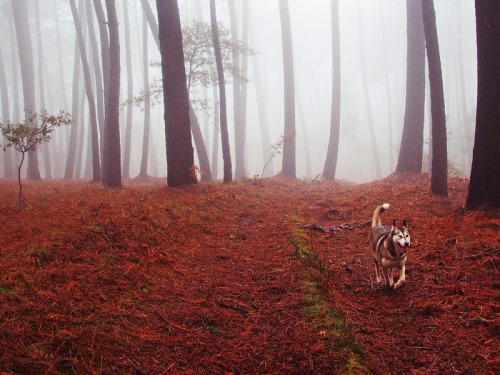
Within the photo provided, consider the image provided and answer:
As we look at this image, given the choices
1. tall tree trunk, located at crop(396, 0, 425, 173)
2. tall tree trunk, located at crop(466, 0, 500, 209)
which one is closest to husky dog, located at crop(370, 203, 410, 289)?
tall tree trunk, located at crop(466, 0, 500, 209)

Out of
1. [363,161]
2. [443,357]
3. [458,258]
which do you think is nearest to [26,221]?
[443,357]

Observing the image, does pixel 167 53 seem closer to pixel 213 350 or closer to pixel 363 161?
pixel 213 350

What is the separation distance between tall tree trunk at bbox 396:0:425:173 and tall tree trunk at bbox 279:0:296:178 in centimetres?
690

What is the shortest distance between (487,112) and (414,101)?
28.3 feet

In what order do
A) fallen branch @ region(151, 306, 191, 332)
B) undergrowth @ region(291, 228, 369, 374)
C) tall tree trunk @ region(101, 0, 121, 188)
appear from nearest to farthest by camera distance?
undergrowth @ region(291, 228, 369, 374) → fallen branch @ region(151, 306, 191, 332) → tall tree trunk @ region(101, 0, 121, 188)

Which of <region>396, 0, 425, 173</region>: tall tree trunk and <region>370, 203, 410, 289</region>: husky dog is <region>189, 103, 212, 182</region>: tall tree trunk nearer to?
<region>396, 0, 425, 173</region>: tall tree trunk

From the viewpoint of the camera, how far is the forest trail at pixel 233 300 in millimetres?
2686

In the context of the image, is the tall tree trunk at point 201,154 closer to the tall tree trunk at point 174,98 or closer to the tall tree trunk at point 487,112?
the tall tree trunk at point 174,98

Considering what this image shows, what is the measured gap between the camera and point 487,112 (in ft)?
21.6

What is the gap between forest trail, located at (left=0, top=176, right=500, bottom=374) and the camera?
269 cm

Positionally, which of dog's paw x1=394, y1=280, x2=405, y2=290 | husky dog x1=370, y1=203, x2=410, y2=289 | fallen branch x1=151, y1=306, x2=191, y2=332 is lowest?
dog's paw x1=394, y1=280, x2=405, y2=290

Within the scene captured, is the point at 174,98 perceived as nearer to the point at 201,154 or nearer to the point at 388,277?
the point at 201,154

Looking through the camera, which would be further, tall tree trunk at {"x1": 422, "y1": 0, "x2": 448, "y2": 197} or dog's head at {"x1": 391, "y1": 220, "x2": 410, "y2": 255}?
tall tree trunk at {"x1": 422, "y1": 0, "x2": 448, "y2": 197}

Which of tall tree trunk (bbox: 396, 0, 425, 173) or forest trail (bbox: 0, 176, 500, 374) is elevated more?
tall tree trunk (bbox: 396, 0, 425, 173)
